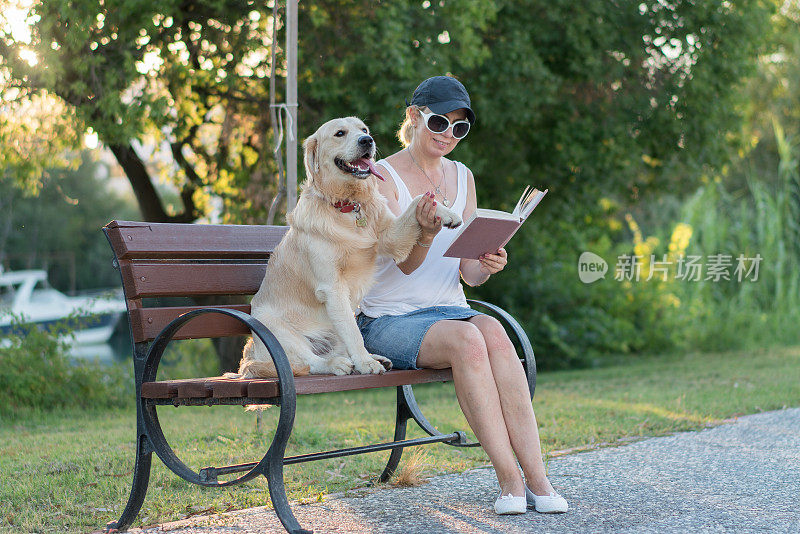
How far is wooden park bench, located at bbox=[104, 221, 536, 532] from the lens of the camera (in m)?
2.83

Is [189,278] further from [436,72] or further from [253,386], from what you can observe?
[436,72]

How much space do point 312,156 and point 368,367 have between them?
0.87 meters

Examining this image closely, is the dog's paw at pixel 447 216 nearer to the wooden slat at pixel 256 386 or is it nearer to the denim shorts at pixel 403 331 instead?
the denim shorts at pixel 403 331

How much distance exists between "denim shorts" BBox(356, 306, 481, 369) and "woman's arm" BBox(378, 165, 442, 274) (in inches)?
8.1

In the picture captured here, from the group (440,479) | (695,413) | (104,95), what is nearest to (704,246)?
(695,413)

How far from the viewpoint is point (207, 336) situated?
11.2 ft

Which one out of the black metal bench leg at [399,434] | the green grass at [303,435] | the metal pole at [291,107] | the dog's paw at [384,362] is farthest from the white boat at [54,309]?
the dog's paw at [384,362]

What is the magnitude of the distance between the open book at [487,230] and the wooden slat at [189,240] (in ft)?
3.04

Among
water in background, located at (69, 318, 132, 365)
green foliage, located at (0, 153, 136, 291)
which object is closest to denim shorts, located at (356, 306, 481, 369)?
water in background, located at (69, 318, 132, 365)

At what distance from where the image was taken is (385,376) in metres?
3.11

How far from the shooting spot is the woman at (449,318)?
3.14m

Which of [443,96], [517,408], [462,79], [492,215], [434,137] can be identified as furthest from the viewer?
[462,79]

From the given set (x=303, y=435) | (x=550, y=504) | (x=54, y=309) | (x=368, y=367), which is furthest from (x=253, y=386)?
(x=54, y=309)

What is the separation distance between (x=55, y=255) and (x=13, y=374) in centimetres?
2703
